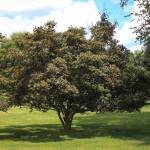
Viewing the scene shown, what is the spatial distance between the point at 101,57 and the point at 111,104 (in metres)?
3.11

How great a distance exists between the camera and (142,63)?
27562 mm

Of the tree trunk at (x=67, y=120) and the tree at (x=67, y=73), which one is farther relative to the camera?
the tree trunk at (x=67, y=120)

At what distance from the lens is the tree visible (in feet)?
75.0

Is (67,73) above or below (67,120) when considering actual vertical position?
above

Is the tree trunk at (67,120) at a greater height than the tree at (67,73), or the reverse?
the tree at (67,73)

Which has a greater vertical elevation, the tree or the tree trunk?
the tree

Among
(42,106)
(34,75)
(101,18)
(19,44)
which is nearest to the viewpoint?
(34,75)

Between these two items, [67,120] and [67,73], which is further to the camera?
[67,120]

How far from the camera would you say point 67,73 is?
23.3m

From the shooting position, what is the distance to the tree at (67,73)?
22.9m

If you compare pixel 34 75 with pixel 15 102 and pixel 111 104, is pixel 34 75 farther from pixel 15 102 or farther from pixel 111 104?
pixel 111 104

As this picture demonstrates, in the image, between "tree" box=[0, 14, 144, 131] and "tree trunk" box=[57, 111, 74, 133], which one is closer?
"tree" box=[0, 14, 144, 131]

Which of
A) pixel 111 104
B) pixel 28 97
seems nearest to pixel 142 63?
pixel 111 104

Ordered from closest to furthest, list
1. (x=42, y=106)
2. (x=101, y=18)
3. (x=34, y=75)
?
(x=34, y=75) → (x=42, y=106) → (x=101, y=18)
